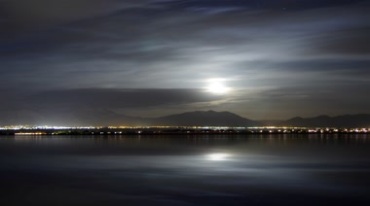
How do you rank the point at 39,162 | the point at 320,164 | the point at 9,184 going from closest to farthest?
the point at 9,184
the point at 320,164
the point at 39,162

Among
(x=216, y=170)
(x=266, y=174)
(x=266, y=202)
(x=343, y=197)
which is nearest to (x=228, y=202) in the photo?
(x=266, y=202)

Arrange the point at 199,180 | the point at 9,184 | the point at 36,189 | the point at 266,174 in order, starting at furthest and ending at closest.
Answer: the point at 266,174 < the point at 199,180 < the point at 9,184 < the point at 36,189

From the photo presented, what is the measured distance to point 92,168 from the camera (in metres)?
48.1

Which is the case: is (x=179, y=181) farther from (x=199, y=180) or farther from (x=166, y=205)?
(x=166, y=205)

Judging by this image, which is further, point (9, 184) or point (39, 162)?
point (39, 162)

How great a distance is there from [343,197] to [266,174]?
12.9 meters

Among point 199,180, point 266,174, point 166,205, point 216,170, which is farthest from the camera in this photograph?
point 216,170

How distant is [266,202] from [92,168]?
894 inches

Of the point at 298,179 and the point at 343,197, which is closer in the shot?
the point at 343,197

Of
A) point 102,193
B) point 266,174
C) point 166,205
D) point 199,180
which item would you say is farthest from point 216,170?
point 166,205

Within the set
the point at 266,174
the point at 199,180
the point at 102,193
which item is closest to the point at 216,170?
the point at 266,174

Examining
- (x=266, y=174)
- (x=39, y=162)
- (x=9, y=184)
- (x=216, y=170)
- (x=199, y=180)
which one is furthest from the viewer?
(x=39, y=162)

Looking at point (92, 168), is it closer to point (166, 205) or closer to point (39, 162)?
point (39, 162)

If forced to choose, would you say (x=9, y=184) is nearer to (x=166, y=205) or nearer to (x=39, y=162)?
(x=166, y=205)
